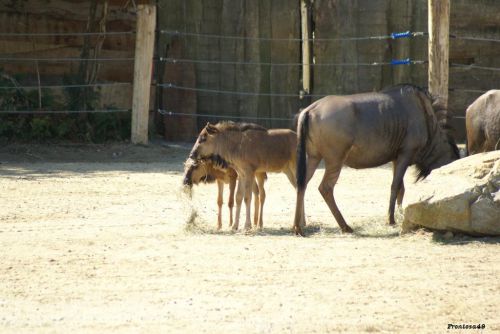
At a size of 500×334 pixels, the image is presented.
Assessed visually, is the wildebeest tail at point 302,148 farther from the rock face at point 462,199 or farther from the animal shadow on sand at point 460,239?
the animal shadow on sand at point 460,239

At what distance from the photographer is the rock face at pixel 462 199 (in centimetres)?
975

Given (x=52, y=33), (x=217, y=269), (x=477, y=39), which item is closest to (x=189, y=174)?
(x=217, y=269)

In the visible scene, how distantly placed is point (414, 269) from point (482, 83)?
10.7 meters

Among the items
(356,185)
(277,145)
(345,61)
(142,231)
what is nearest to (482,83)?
(345,61)

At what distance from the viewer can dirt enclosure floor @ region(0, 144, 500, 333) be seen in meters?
7.22

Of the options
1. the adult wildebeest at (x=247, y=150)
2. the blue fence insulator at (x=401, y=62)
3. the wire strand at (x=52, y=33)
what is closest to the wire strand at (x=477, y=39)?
the blue fence insulator at (x=401, y=62)

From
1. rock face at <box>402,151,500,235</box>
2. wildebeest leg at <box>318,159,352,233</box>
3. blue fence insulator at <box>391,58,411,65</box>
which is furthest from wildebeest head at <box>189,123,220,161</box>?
blue fence insulator at <box>391,58,411,65</box>

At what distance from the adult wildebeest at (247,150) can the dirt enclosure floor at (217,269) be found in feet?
2.14

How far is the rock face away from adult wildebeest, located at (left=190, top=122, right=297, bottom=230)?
179 centimetres

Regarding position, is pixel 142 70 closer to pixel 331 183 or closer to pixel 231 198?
pixel 231 198

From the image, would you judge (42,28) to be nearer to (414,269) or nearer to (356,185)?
(356,185)

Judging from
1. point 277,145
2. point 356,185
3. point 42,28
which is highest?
point 42,28

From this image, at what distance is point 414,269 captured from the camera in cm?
876

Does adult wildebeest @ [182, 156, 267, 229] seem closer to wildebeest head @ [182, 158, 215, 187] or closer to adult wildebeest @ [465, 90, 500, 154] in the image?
wildebeest head @ [182, 158, 215, 187]
